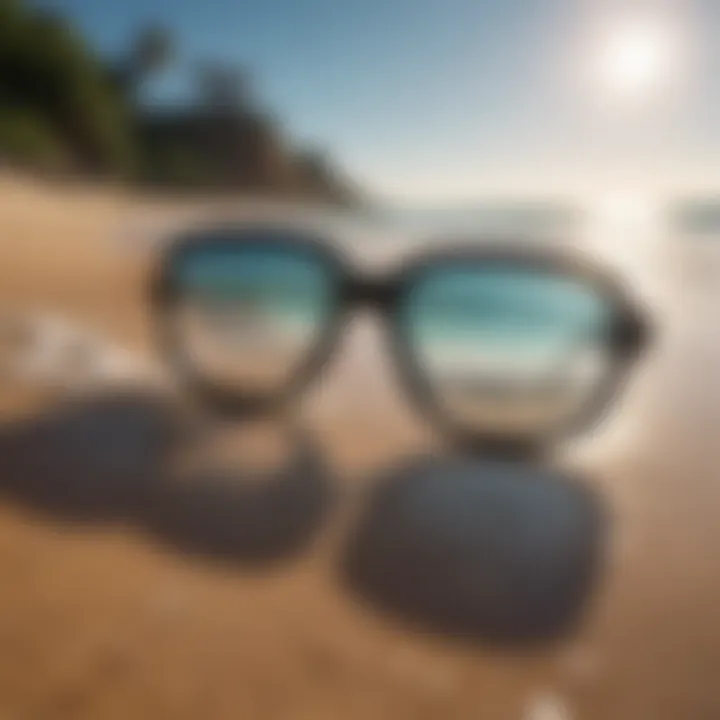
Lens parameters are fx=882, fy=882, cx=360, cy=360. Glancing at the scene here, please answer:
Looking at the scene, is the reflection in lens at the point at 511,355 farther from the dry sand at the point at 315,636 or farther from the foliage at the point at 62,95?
the foliage at the point at 62,95

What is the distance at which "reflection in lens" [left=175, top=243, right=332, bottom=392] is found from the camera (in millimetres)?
332

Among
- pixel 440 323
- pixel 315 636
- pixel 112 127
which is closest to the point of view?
pixel 315 636

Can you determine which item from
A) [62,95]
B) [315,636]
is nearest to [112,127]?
[62,95]

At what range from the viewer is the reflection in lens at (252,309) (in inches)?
13.1

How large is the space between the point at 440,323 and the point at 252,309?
0.40 feet

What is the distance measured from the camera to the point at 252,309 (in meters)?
0.43

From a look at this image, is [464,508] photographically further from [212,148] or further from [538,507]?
[212,148]

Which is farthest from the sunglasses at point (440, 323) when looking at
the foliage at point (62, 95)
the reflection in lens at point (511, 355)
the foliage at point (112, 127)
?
the foliage at point (62, 95)

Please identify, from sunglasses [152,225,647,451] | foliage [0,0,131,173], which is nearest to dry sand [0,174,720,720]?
sunglasses [152,225,647,451]

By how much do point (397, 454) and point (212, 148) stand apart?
Answer: 723 millimetres

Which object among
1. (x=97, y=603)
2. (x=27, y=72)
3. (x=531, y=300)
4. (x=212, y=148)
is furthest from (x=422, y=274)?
(x=27, y=72)

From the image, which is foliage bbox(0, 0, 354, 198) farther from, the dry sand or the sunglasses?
the dry sand

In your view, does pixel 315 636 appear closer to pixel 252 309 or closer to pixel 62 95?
pixel 252 309

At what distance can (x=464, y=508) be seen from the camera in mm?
239
